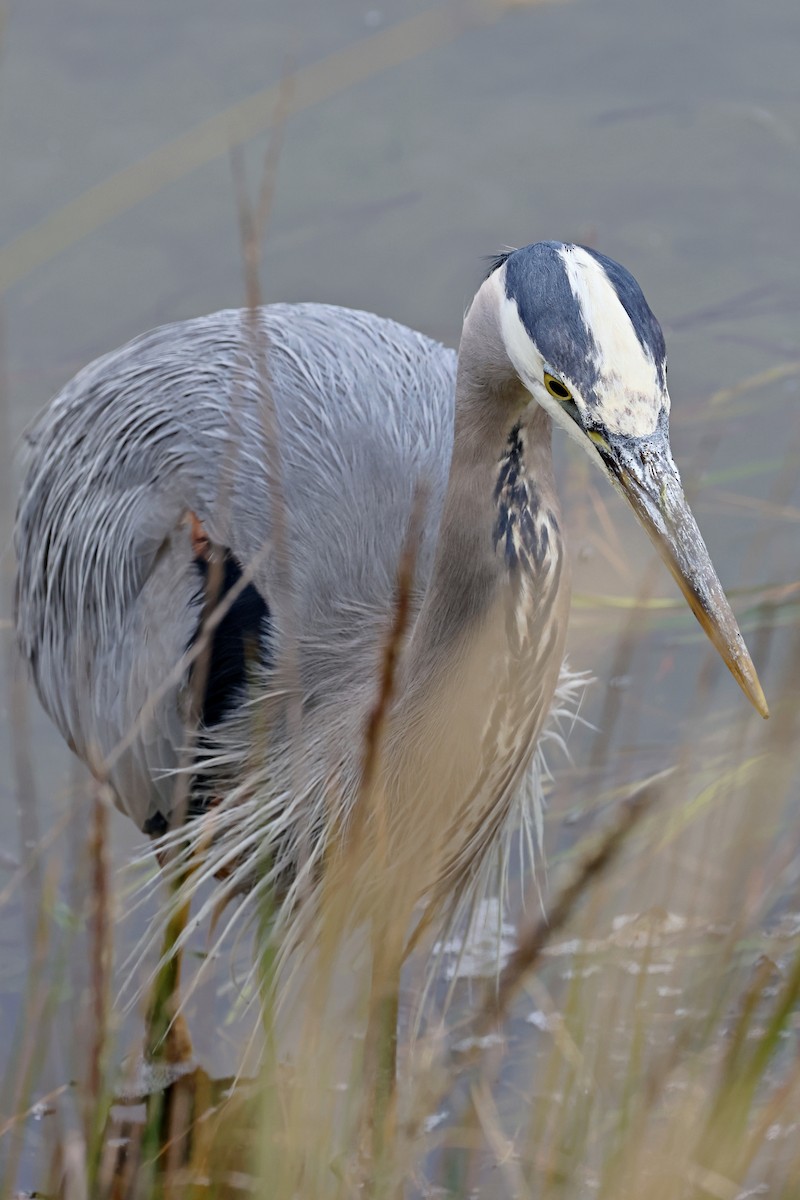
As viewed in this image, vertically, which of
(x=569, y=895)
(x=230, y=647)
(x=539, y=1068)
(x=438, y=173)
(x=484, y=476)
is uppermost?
(x=438, y=173)

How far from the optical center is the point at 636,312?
160 cm

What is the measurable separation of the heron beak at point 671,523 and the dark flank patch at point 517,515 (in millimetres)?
248

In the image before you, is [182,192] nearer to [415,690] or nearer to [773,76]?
[773,76]

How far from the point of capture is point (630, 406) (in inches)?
62.3

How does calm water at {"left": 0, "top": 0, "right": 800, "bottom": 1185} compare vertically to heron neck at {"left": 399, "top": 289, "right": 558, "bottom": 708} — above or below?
above

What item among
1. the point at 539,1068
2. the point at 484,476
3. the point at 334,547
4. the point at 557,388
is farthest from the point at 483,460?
the point at 539,1068

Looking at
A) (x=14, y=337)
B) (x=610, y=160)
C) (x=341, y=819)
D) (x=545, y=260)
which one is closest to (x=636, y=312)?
(x=545, y=260)

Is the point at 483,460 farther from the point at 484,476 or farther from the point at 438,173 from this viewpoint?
the point at 438,173

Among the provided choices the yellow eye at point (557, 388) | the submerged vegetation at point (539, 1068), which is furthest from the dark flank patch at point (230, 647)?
the yellow eye at point (557, 388)

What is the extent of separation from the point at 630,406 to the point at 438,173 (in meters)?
3.32

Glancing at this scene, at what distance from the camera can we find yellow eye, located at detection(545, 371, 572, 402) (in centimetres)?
163

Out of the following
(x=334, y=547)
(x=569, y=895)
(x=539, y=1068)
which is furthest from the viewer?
(x=334, y=547)

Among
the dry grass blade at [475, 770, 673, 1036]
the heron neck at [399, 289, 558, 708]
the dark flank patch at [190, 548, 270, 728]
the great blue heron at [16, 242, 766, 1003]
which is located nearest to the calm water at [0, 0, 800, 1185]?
the great blue heron at [16, 242, 766, 1003]

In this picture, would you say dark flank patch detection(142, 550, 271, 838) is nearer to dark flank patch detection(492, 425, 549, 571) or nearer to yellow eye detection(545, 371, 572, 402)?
dark flank patch detection(492, 425, 549, 571)
